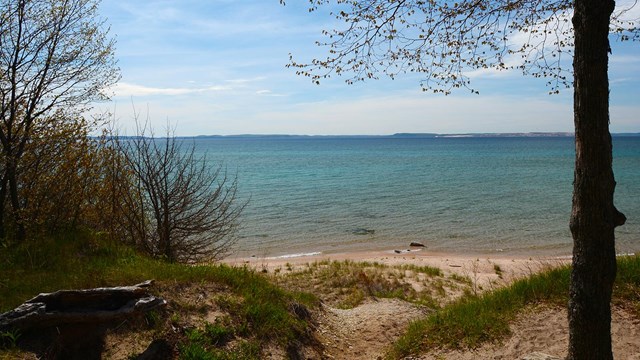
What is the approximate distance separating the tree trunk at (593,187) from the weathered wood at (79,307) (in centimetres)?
531

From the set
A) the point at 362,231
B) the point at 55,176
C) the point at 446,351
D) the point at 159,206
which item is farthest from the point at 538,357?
the point at 362,231

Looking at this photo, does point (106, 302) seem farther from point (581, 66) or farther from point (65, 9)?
point (65, 9)

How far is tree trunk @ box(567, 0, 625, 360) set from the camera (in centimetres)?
488

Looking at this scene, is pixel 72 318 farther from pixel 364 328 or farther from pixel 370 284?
pixel 370 284

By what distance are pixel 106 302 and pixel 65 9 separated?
8.39 meters

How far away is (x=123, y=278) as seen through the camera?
7.80 metres

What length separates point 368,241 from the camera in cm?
2802

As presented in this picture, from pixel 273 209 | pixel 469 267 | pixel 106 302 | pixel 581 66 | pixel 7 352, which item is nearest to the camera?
pixel 581 66

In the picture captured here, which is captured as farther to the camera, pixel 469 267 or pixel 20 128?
pixel 469 267

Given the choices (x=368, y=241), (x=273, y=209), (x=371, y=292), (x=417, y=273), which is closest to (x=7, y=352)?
(x=371, y=292)

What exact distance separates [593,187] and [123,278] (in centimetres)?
692

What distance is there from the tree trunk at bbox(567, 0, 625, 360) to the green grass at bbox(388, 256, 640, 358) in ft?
7.13

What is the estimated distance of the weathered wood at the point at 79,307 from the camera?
19.1 ft

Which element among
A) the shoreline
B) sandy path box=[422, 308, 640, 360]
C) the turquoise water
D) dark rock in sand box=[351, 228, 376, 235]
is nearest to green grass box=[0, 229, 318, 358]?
sandy path box=[422, 308, 640, 360]
